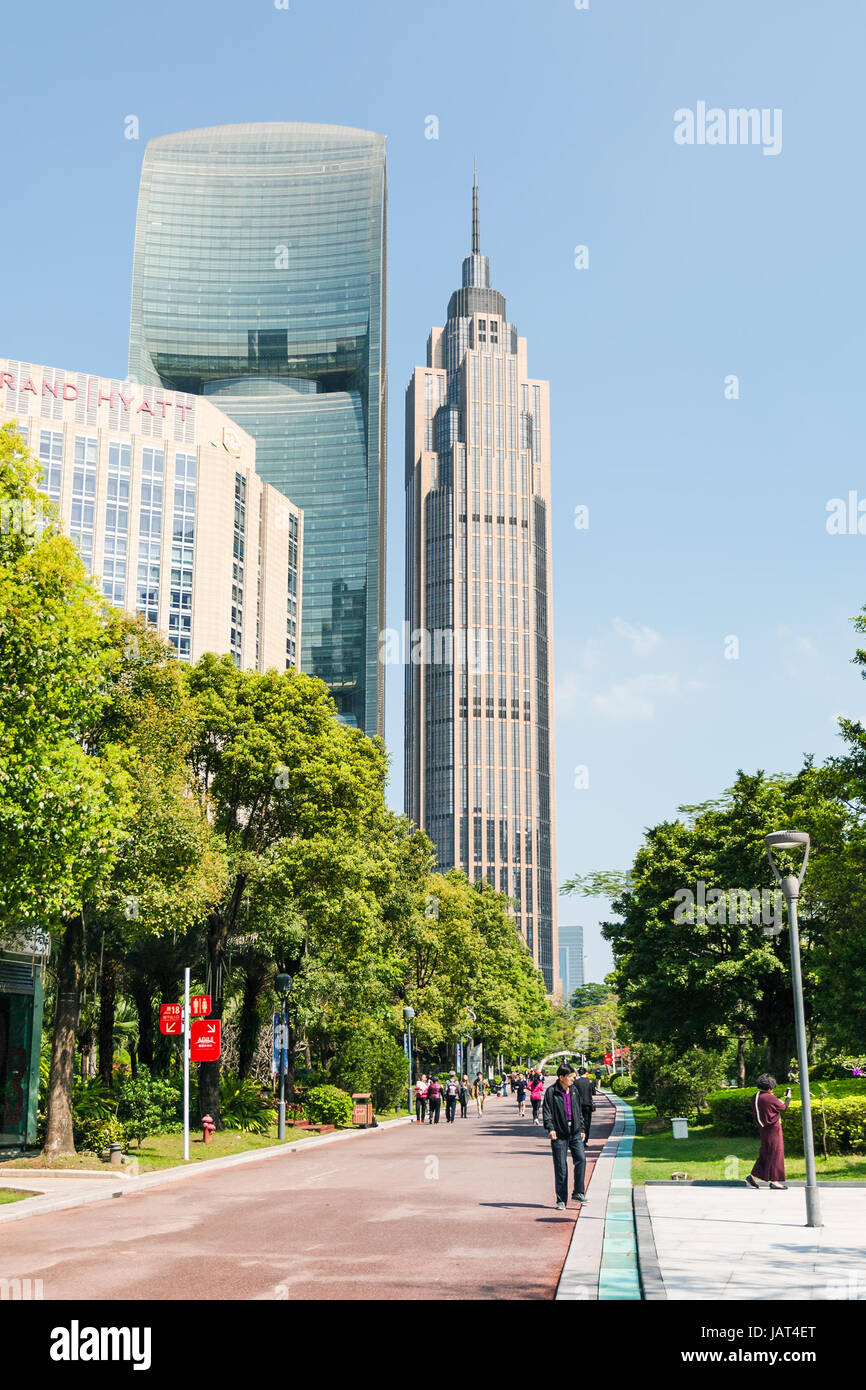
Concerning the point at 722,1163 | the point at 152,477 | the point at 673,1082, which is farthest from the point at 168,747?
the point at 152,477

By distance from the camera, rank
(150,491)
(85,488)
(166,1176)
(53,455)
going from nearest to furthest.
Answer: (166,1176)
(53,455)
(85,488)
(150,491)

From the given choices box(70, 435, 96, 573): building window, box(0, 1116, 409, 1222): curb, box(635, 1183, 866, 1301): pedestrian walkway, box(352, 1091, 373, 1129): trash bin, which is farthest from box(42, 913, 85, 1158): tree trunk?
box(70, 435, 96, 573): building window

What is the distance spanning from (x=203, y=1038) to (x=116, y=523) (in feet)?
356

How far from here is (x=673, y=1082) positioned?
38.0m

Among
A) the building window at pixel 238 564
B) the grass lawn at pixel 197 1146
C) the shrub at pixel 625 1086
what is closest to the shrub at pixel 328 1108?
the grass lawn at pixel 197 1146

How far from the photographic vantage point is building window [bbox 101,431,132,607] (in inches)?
5148

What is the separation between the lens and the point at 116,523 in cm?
13162

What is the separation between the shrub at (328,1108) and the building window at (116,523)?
3819 inches

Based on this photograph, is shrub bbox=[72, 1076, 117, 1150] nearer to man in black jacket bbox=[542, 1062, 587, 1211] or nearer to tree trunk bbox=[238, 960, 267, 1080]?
tree trunk bbox=[238, 960, 267, 1080]

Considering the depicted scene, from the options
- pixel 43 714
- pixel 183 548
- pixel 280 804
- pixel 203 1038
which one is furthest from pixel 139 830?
pixel 183 548

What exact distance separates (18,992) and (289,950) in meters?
8.64

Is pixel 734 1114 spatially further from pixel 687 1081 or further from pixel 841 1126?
pixel 687 1081

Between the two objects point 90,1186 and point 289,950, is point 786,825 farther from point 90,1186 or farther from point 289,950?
point 90,1186

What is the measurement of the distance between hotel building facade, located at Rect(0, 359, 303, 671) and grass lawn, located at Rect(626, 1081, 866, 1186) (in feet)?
347
